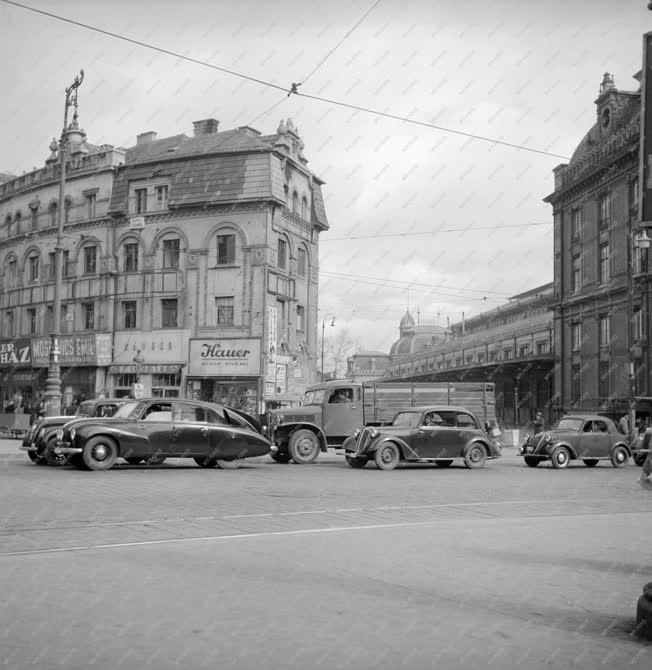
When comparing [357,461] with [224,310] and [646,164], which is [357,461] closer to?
[646,164]

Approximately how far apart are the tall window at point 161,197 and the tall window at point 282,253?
6010 millimetres

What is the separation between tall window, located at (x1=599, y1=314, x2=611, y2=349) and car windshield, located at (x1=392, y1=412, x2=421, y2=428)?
27.2 metres

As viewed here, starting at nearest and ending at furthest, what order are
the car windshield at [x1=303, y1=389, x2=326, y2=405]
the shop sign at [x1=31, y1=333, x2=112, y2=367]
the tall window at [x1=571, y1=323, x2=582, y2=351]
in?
1. the car windshield at [x1=303, y1=389, x2=326, y2=405]
2. the shop sign at [x1=31, y1=333, x2=112, y2=367]
3. the tall window at [x1=571, y1=323, x2=582, y2=351]

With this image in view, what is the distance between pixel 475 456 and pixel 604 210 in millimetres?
29850

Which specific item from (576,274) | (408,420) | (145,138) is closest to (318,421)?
(408,420)

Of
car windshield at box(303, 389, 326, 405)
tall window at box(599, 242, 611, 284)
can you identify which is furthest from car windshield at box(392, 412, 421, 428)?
tall window at box(599, 242, 611, 284)

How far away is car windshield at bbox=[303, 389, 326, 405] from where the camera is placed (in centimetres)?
2268

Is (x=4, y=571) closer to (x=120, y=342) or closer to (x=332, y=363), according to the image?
(x=120, y=342)

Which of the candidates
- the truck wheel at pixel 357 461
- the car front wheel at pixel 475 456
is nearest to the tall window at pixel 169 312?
the truck wheel at pixel 357 461

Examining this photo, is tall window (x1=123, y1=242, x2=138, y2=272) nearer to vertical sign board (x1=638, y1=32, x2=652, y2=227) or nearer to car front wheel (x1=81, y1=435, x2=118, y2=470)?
car front wheel (x1=81, y1=435, x2=118, y2=470)

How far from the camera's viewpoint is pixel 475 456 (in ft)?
65.5

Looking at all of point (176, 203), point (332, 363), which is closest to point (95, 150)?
point (176, 203)

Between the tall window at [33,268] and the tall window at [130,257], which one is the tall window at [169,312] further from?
the tall window at [33,268]

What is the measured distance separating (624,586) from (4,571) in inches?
189
